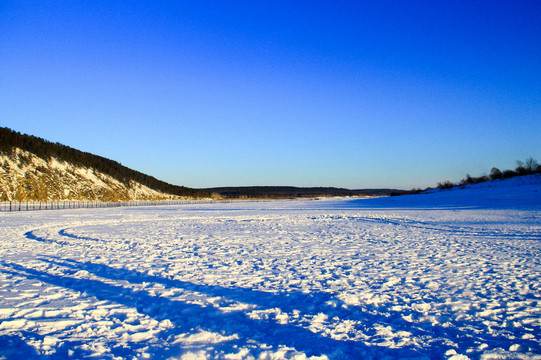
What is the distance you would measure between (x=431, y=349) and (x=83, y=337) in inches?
167

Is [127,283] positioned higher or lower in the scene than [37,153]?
lower

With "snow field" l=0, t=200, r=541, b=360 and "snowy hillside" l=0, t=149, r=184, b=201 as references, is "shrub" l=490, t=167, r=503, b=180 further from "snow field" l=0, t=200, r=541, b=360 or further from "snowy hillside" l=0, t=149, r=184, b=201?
"snowy hillside" l=0, t=149, r=184, b=201

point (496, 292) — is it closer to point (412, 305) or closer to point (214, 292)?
point (412, 305)

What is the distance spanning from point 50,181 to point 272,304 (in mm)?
86528

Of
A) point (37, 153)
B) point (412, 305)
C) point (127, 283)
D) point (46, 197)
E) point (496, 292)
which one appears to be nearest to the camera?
point (412, 305)

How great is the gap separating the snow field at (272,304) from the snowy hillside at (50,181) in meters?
67.2

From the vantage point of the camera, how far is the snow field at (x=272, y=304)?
4227 millimetres

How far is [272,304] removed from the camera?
578cm

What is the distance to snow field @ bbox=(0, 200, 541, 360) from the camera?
13.9 feet

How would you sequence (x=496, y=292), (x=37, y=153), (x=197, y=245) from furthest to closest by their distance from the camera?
(x=37, y=153)
(x=197, y=245)
(x=496, y=292)

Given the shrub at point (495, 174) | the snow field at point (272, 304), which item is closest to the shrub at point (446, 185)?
the shrub at point (495, 174)

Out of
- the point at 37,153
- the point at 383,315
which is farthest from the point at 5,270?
the point at 37,153

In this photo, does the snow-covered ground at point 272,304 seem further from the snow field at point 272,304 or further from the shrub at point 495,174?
the shrub at point 495,174

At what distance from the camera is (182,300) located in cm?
602
